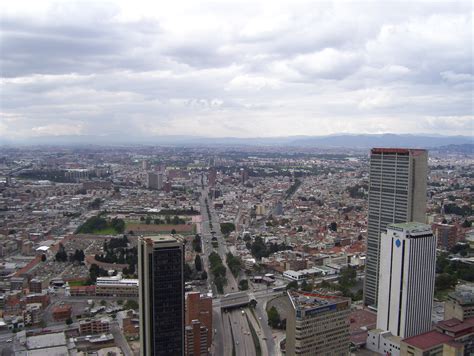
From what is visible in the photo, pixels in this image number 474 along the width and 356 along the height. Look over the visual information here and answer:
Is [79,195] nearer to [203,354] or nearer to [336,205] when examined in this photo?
[336,205]

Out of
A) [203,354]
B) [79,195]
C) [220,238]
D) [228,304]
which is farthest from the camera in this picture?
[79,195]

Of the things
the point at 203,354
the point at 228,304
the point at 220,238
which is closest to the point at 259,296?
Answer: the point at 228,304

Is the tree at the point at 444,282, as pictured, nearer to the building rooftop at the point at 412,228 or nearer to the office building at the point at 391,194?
the office building at the point at 391,194

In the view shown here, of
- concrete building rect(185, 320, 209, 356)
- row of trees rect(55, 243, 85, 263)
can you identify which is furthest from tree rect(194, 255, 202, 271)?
concrete building rect(185, 320, 209, 356)

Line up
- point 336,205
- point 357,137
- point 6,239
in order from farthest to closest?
1. point 357,137
2. point 336,205
3. point 6,239

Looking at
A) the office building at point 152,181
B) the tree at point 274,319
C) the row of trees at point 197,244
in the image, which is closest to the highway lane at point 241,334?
the tree at point 274,319

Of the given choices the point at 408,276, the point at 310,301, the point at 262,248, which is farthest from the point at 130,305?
the point at 262,248

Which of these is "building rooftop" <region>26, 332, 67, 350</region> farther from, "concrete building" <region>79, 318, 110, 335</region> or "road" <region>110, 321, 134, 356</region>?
"road" <region>110, 321, 134, 356</region>
